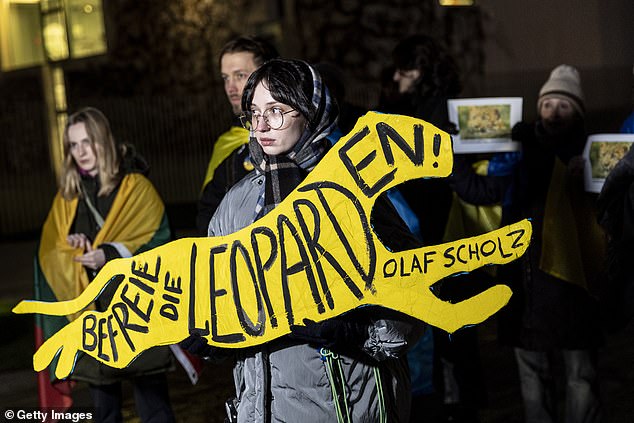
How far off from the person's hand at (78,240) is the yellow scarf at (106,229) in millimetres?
28

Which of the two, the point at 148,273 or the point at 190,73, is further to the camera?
the point at 190,73

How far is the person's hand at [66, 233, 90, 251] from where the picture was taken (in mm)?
4406

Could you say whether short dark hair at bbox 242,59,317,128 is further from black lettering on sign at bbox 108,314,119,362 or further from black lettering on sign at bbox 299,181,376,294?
black lettering on sign at bbox 108,314,119,362

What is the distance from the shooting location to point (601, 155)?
4.05 m

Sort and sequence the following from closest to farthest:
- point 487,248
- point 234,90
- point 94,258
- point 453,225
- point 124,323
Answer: point 487,248 → point 124,323 → point 234,90 → point 94,258 → point 453,225

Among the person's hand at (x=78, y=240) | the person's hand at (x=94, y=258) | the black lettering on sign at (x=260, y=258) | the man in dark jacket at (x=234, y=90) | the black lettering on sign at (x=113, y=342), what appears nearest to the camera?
the black lettering on sign at (x=260, y=258)

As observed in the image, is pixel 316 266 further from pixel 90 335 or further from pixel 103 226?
pixel 103 226

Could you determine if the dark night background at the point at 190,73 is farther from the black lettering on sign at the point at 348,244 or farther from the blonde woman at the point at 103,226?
the black lettering on sign at the point at 348,244

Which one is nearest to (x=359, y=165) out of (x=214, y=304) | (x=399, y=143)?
(x=399, y=143)

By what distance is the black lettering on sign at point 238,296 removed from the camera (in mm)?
2650

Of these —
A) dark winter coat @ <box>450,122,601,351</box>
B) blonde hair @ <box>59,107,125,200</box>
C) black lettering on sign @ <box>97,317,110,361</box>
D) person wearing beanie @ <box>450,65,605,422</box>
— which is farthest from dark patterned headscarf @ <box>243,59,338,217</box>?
blonde hair @ <box>59,107,125,200</box>

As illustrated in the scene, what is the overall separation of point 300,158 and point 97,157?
6.45ft

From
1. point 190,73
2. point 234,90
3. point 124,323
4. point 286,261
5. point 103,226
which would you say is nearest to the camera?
point 286,261

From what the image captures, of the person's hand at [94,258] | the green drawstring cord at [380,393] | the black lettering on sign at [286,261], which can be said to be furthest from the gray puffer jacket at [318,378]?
the person's hand at [94,258]
